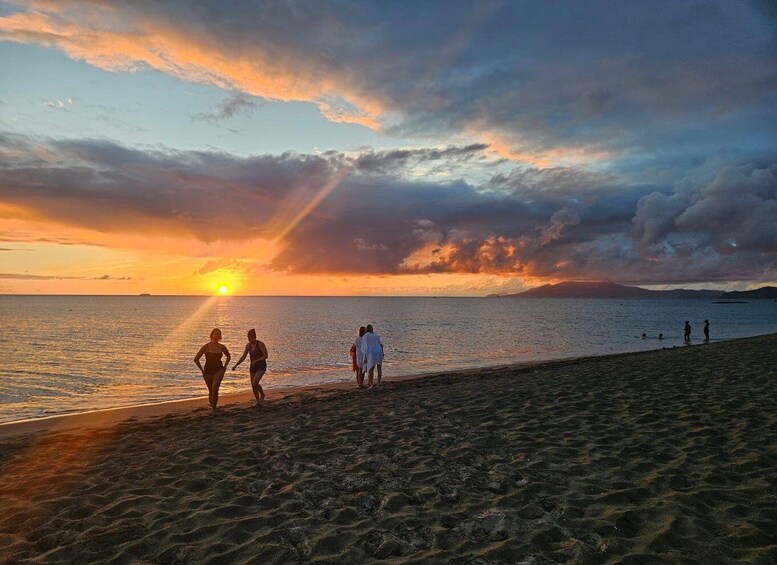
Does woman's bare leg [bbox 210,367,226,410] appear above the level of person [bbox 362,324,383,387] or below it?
below

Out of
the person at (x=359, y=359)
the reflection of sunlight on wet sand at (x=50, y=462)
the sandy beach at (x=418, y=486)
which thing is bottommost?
the reflection of sunlight on wet sand at (x=50, y=462)

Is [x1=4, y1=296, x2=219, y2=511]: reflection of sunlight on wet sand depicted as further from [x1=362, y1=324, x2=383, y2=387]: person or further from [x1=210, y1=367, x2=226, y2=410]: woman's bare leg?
[x1=362, y1=324, x2=383, y2=387]: person

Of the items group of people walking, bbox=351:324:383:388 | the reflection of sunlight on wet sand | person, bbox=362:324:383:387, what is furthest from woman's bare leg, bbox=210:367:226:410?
person, bbox=362:324:383:387

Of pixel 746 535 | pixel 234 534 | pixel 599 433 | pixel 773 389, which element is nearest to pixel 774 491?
pixel 746 535

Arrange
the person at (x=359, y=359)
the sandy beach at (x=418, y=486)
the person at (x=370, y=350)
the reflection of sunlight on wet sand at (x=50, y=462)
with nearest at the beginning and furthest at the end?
the sandy beach at (x=418, y=486) → the reflection of sunlight on wet sand at (x=50, y=462) → the person at (x=370, y=350) → the person at (x=359, y=359)

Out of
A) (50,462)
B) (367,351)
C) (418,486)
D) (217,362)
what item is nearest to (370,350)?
(367,351)

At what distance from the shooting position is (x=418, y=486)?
21.7 ft

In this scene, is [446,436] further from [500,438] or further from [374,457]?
[374,457]

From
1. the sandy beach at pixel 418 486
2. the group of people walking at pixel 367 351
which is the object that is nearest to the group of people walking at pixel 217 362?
the sandy beach at pixel 418 486

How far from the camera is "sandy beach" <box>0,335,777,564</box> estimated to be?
496cm

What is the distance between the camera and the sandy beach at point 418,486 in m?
4.96

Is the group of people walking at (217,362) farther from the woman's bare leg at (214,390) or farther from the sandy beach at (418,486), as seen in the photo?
the sandy beach at (418,486)

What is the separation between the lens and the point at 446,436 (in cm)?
917

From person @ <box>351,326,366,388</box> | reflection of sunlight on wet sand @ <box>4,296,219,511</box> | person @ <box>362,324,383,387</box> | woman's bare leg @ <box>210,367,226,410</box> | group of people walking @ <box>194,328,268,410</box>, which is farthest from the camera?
person @ <box>351,326,366,388</box>
